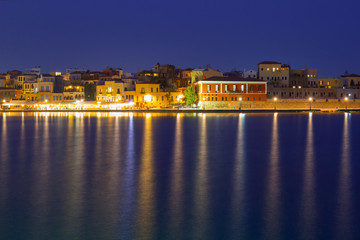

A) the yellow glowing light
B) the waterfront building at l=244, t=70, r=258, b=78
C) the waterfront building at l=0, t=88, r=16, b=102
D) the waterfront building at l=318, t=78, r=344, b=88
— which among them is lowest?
the yellow glowing light

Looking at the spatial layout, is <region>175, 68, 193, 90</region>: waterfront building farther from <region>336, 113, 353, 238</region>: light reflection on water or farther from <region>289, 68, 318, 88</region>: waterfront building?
<region>336, 113, 353, 238</region>: light reflection on water

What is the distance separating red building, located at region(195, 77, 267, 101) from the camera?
5103 cm

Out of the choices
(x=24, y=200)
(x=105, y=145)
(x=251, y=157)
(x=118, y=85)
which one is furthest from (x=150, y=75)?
(x=24, y=200)

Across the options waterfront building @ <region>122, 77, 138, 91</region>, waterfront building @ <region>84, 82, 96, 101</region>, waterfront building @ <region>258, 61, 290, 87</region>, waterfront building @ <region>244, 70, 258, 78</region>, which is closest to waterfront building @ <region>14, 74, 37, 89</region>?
waterfront building @ <region>84, 82, 96, 101</region>

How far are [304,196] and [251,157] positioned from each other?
6361 mm

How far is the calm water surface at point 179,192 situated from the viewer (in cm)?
742

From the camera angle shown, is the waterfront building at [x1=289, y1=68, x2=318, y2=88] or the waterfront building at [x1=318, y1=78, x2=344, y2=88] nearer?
the waterfront building at [x1=289, y1=68, x2=318, y2=88]

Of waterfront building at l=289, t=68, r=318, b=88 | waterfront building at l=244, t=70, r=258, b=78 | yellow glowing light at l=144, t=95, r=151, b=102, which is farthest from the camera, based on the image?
waterfront building at l=244, t=70, r=258, b=78

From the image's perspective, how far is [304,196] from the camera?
31.6 feet

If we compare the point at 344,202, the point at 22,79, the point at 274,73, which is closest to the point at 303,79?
the point at 274,73

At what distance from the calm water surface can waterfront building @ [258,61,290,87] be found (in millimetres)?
40253

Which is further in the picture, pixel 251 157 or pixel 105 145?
pixel 105 145

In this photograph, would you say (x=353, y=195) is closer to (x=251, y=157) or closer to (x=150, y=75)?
(x=251, y=157)

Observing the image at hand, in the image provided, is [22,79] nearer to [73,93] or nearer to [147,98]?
[73,93]
